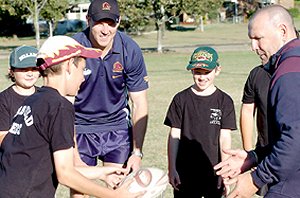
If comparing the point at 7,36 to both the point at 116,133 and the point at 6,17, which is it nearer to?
the point at 6,17

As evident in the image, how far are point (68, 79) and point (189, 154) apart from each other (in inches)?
94.5

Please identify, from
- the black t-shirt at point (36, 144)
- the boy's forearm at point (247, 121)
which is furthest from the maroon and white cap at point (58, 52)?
the boy's forearm at point (247, 121)

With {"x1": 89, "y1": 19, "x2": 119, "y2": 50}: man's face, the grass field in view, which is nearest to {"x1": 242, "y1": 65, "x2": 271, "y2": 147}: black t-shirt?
{"x1": 89, "y1": 19, "x2": 119, "y2": 50}: man's face

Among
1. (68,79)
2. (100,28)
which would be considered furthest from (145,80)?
(68,79)

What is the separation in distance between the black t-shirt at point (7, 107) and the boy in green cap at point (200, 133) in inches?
60.2

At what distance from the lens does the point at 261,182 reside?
14.2 feet

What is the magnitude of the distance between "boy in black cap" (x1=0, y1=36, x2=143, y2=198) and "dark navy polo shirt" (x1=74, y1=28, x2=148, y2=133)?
191 cm

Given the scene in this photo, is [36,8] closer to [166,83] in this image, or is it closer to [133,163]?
[166,83]

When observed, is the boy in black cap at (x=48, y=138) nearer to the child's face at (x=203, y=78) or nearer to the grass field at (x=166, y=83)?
the child's face at (x=203, y=78)

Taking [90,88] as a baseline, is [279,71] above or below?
above

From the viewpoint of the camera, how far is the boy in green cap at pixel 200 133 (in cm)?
640

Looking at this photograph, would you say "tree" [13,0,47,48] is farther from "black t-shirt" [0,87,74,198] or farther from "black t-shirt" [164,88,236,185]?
"black t-shirt" [0,87,74,198]

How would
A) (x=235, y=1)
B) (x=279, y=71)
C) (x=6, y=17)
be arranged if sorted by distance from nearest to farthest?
(x=279, y=71), (x=6, y=17), (x=235, y=1)

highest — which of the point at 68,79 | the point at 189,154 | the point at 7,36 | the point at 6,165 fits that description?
the point at 68,79
